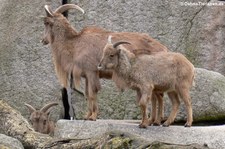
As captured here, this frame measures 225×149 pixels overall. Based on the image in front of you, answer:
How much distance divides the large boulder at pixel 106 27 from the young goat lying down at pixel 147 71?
445 cm

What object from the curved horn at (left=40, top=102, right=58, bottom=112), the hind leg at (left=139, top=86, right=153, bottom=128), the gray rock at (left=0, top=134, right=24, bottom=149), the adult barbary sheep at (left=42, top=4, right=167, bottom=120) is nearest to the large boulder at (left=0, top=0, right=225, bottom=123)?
the curved horn at (left=40, top=102, right=58, bottom=112)

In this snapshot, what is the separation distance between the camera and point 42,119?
51.8ft

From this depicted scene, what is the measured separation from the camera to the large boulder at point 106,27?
16141 millimetres

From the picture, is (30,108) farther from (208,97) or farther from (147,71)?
(147,71)

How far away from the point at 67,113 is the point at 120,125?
15.3 ft

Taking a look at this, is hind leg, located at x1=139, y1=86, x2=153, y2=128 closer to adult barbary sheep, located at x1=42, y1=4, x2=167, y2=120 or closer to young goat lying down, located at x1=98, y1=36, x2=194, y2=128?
young goat lying down, located at x1=98, y1=36, x2=194, y2=128

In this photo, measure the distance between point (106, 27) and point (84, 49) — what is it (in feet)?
12.8

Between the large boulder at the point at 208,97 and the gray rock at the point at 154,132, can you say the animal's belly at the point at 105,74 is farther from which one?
the large boulder at the point at 208,97

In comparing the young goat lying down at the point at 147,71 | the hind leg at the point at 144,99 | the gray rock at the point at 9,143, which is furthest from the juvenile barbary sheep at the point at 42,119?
the gray rock at the point at 9,143

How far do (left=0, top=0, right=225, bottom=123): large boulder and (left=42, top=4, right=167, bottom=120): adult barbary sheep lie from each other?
3127mm

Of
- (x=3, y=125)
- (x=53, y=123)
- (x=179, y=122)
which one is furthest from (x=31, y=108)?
(x=3, y=125)

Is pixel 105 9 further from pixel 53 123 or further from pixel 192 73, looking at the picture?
pixel 192 73

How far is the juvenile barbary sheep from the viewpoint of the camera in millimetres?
15648

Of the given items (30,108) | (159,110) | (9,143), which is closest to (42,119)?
(30,108)
